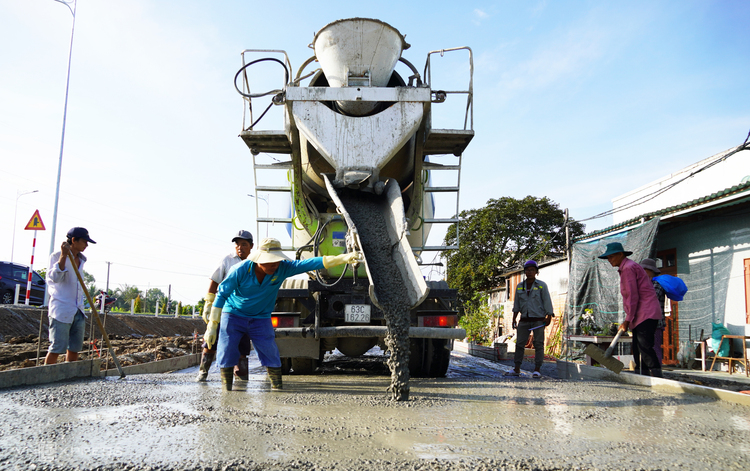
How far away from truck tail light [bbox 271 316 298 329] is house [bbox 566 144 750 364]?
22.6 feet

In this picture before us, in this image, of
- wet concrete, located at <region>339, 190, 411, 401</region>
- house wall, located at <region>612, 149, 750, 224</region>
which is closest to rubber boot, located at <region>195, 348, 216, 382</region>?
wet concrete, located at <region>339, 190, 411, 401</region>

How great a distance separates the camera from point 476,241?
88.8 feet

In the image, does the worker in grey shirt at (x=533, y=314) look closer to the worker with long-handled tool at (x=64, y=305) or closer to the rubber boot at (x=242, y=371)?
the rubber boot at (x=242, y=371)

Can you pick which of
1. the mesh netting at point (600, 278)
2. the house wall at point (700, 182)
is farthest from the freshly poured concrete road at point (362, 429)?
the house wall at point (700, 182)

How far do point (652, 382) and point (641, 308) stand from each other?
0.80 metres

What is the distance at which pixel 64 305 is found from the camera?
4.66 meters

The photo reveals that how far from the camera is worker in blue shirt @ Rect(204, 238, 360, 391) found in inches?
168

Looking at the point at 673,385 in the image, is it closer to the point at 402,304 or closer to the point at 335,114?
the point at 402,304

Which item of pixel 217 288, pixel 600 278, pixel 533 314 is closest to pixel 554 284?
pixel 600 278

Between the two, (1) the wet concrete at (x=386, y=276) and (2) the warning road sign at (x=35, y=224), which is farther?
(2) the warning road sign at (x=35, y=224)

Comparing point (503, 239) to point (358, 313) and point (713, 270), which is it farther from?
point (358, 313)

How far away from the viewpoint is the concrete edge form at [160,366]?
5.82 metres

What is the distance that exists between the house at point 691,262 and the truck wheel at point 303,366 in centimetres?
639

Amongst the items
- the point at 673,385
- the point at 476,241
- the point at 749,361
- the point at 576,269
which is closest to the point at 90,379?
the point at 673,385
